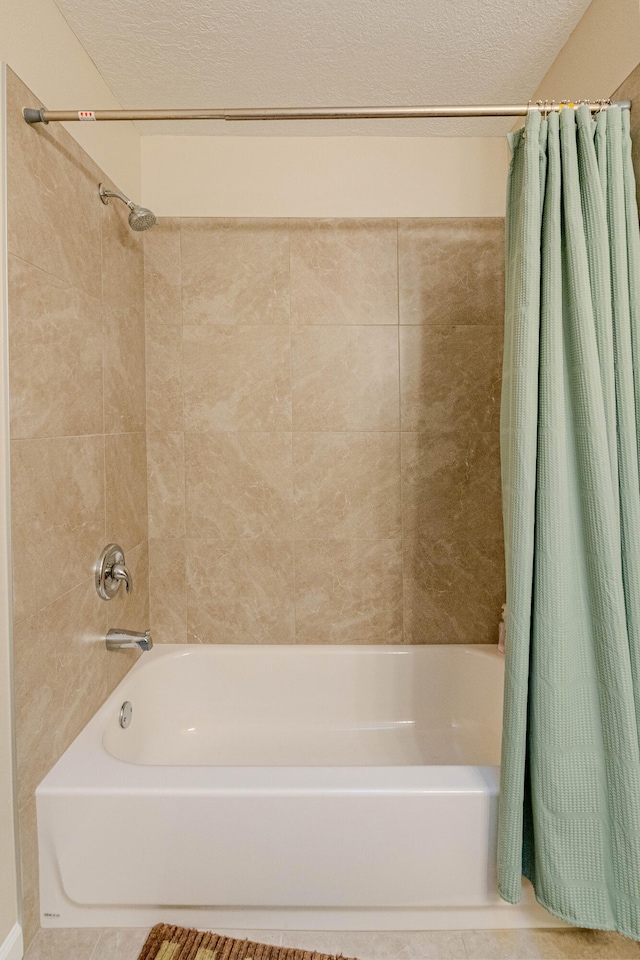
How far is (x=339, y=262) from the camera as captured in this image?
84.1 inches

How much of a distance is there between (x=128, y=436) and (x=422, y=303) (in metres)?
1.20

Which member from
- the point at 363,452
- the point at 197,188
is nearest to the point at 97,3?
the point at 197,188

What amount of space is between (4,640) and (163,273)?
4.81 ft

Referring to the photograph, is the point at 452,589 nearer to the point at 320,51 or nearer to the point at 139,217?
the point at 139,217

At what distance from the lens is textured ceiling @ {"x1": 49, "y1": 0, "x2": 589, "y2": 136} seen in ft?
4.99

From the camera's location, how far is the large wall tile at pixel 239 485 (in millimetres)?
2168

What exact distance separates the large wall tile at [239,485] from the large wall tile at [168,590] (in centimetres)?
12

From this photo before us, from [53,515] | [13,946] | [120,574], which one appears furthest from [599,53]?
[13,946]

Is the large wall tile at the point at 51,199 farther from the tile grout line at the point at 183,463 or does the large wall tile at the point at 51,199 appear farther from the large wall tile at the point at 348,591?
the large wall tile at the point at 348,591

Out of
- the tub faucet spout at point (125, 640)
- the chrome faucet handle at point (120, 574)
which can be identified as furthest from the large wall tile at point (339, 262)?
the tub faucet spout at point (125, 640)

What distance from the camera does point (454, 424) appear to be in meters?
2.16

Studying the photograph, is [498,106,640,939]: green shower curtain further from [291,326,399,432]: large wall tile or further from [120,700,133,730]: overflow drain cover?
[120,700,133,730]: overflow drain cover

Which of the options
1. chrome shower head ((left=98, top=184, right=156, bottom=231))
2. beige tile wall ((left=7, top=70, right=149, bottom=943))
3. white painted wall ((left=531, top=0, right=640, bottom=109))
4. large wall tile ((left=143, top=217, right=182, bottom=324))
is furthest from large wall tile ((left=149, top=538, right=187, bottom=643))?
white painted wall ((left=531, top=0, right=640, bottom=109))

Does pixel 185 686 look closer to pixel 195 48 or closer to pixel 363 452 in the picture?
pixel 363 452
